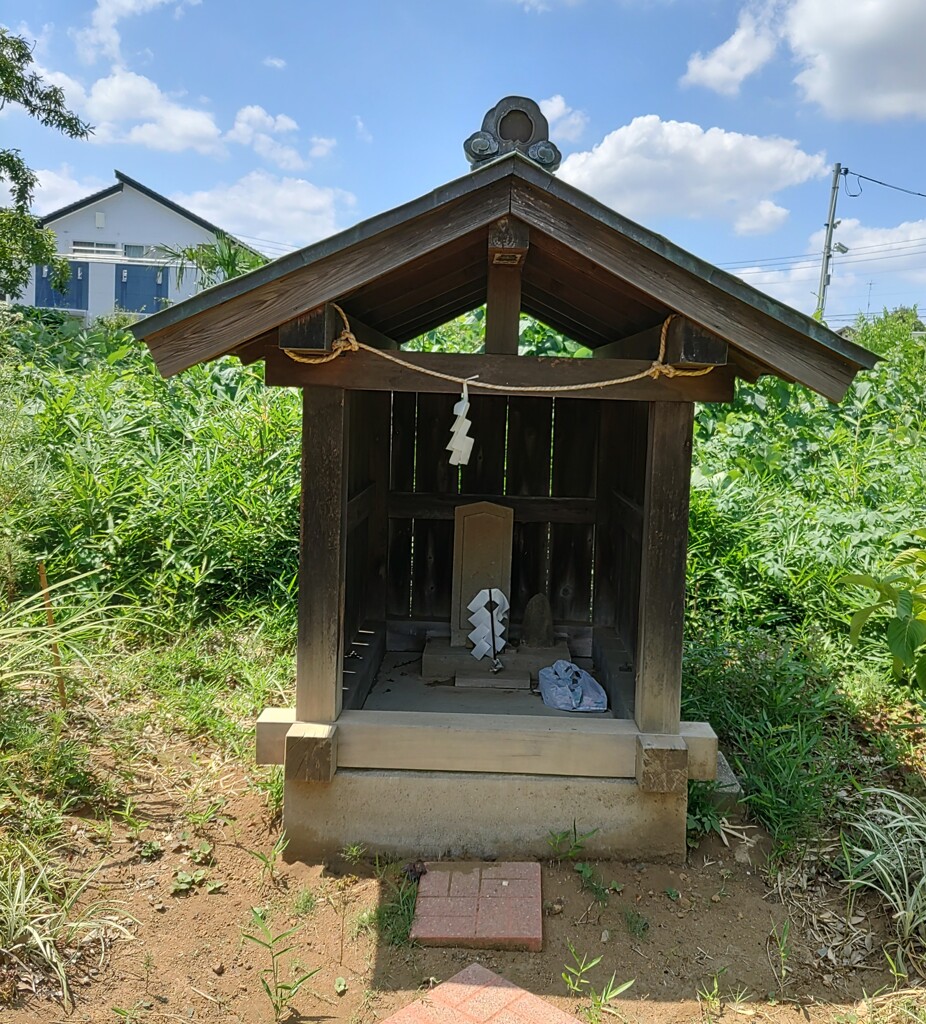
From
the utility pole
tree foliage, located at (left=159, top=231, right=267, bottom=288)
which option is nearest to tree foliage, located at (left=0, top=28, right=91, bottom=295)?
tree foliage, located at (left=159, top=231, right=267, bottom=288)

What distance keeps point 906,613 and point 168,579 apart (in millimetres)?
4505

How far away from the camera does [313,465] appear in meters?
3.37

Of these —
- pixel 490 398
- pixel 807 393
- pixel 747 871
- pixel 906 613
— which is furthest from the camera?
pixel 807 393

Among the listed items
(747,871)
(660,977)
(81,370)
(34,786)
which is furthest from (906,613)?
(81,370)

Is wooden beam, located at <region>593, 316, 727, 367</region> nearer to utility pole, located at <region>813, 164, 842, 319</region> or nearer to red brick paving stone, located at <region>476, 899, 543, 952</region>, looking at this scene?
red brick paving stone, located at <region>476, 899, 543, 952</region>

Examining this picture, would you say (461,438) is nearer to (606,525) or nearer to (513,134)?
(513,134)

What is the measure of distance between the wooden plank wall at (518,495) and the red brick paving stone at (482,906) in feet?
6.19

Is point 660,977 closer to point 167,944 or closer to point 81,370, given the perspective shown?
point 167,944

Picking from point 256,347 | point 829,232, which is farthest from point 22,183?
point 829,232

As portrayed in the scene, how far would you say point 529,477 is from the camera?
512 cm

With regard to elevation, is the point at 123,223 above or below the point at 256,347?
above

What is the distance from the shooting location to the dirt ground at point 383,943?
277 centimetres

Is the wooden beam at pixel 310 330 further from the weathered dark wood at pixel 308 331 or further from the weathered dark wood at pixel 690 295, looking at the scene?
the weathered dark wood at pixel 690 295

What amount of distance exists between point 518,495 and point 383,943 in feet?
9.10
